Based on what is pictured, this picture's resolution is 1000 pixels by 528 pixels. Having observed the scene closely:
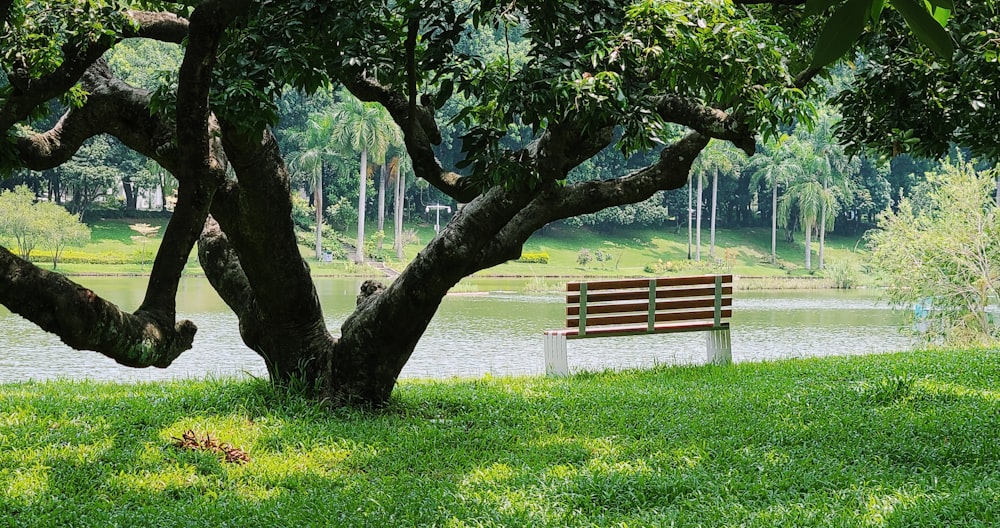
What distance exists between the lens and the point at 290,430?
19.0ft

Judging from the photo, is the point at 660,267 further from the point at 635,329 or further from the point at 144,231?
the point at 635,329

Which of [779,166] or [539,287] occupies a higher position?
[779,166]

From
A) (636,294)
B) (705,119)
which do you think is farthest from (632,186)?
(636,294)

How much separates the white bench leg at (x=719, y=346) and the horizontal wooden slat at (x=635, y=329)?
8cm

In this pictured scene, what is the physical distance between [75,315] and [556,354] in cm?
626

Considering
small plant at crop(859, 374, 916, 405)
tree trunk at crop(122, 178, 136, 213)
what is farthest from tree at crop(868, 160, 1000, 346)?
tree trunk at crop(122, 178, 136, 213)

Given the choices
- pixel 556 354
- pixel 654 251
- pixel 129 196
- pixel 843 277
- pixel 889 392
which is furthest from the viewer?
pixel 654 251

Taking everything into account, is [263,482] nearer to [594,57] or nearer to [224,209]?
[224,209]

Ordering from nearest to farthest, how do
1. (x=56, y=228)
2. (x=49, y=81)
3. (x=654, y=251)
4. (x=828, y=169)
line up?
1. (x=49, y=81)
2. (x=56, y=228)
3. (x=828, y=169)
4. (x=654, y=251)

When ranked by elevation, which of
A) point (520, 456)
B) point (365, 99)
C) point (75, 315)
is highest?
point (365, 99)

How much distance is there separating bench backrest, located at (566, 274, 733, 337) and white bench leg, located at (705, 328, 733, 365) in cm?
8

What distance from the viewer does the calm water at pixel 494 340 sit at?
12258mm

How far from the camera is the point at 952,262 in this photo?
14.6m

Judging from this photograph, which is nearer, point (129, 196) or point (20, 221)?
point (20, 221)
